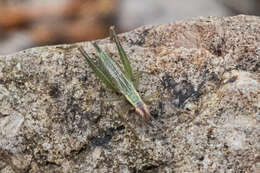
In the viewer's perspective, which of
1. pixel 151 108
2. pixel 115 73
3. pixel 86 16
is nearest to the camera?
pixel 151 108

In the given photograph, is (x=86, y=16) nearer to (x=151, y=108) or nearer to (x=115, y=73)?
(x=115, y=73)

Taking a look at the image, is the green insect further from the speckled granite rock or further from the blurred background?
the blurred background

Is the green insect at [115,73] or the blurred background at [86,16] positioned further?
the blurred background at [86,16]

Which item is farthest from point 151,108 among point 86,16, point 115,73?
point 86,16

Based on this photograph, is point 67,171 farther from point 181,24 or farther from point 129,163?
point 181,24

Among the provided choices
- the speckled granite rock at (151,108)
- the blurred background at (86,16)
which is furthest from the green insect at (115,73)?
the blurred background at (86,16)

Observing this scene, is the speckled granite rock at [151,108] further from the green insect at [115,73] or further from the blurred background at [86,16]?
the blurred background at [86,16]

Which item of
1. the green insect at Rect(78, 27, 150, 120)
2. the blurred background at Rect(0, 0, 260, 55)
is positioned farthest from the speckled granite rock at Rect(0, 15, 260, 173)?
the blurred background at Rect(0, 0, 260, 55)

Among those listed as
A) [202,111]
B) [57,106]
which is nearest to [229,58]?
[202,111]
